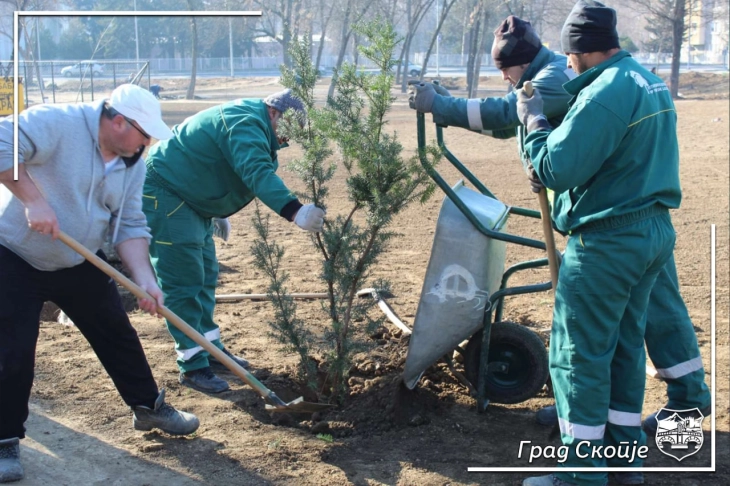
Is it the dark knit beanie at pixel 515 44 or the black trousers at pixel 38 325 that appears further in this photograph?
the dark knit beanie at pixel 515 44

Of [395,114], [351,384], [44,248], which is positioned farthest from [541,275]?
[395,114]

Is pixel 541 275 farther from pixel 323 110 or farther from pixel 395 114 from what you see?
pixel 395 114

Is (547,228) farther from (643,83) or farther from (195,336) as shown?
(195,336)

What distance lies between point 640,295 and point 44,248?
257 centimetres

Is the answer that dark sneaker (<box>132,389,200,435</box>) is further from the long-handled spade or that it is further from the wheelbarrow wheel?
the wheelbarrow wheel

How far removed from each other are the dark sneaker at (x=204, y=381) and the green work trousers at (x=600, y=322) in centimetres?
211

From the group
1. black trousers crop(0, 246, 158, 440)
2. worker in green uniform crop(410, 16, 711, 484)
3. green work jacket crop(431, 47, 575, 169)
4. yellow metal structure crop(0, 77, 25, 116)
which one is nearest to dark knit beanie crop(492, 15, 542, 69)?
worker in green uniform crop(410, 16, 711, 484)

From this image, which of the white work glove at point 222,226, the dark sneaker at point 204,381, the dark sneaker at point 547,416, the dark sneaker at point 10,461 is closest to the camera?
the dark sneaker at point 10,461

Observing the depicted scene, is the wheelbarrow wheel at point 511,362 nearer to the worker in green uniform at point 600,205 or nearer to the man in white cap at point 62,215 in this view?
the worker in green uniform at point 600,205

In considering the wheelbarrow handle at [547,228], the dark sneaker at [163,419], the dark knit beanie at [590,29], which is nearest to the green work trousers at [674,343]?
the wheelbarrow handle at [547,228]

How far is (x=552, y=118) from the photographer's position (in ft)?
12.9

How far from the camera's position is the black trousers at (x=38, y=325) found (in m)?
3.47

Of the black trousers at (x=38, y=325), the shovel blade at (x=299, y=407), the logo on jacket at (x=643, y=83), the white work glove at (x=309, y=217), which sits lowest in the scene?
the shovel blade at (x=299, y=407)

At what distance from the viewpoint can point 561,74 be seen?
3818 mm
